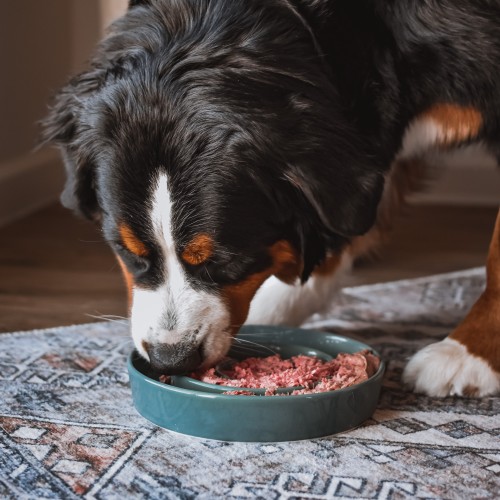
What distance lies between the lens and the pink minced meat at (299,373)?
1.60 m

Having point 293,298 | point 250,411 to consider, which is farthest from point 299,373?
point 293,298

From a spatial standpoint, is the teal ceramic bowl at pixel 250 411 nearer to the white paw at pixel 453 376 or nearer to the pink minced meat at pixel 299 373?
the pink minced meat at pixel 299 373

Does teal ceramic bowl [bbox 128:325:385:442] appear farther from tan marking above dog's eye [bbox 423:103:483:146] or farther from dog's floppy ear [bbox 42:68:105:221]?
tan marking above dog's eye [bbox 423:103:483:146]

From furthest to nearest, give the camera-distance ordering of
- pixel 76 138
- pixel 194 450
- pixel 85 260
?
1. pixel 85 260
2. pixel 76 138
3. pixel 194 450

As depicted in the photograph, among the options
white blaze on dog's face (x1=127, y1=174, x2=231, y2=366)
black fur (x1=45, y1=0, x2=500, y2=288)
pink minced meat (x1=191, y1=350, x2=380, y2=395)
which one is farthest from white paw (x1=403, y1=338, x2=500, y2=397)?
white blaze on dog's face (x1=127, y1=174, x2=231, y2=366)

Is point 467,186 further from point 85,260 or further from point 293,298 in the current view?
point 293,298

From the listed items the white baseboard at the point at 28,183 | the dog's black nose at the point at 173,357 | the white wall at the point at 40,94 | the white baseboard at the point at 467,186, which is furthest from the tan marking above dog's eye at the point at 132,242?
the white baseboard at the point at 467,186

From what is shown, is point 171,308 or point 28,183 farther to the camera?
point 28,183

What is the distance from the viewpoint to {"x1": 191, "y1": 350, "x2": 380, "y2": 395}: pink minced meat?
160 cm

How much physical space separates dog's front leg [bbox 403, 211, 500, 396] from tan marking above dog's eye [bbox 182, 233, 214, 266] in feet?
1.68

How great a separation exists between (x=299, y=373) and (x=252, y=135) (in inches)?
16.8

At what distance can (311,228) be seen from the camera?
175 centimetres

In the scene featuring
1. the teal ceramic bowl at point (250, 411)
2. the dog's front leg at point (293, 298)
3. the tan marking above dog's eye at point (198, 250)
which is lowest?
the dog's front leg at point (293, 298)

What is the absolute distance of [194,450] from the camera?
59.2 inches
